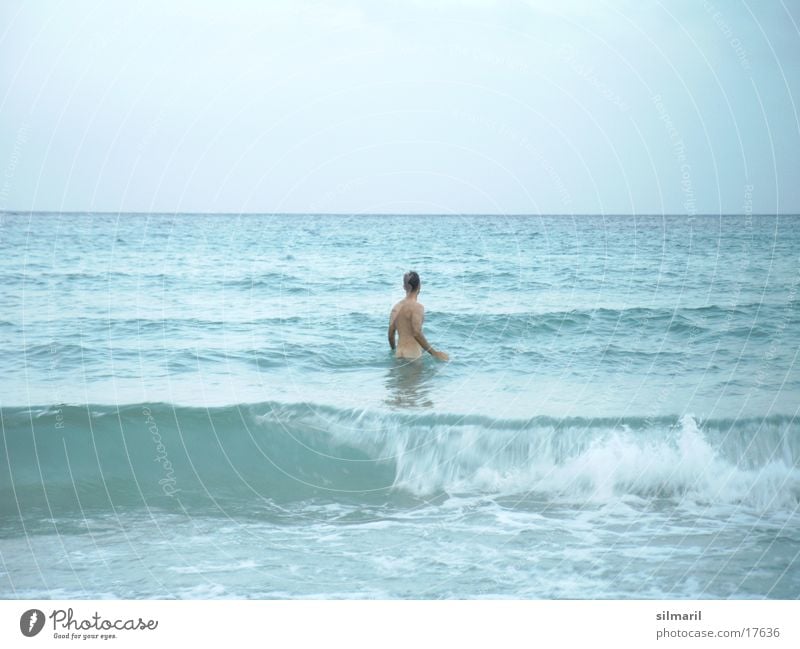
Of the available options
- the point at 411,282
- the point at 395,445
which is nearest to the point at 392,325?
the point at 411,282

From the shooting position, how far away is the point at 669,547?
153 inches

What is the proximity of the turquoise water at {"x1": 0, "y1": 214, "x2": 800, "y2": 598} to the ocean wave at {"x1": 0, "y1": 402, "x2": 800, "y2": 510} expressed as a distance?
0.7 inches

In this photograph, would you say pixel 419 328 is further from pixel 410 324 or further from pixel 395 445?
pixel 395 445

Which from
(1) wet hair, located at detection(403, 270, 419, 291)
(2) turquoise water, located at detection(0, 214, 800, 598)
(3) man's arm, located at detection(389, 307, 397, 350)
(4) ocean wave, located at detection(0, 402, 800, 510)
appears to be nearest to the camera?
(2) turquoise water, located at detection(0, 214, 800, 598)

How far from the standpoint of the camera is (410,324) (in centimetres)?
664

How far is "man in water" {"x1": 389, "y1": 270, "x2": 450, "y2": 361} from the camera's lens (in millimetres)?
6434

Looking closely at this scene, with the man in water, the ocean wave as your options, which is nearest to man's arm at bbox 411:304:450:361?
the man in water

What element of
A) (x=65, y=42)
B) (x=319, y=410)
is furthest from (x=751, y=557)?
(x=65, y=42)

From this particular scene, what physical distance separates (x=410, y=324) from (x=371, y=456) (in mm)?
1671

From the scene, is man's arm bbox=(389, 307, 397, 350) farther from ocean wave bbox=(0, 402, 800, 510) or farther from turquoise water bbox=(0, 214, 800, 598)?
ocean wave bbox=(0, 402, 800, 510)

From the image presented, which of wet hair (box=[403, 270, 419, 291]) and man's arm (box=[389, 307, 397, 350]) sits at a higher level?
wet hair (box=[403, 270, 419, 291])

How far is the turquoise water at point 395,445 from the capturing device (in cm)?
372

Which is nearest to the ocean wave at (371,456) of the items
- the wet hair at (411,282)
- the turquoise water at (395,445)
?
the turquoise water at (395,445)

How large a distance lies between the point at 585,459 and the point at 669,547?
121 centimetres
